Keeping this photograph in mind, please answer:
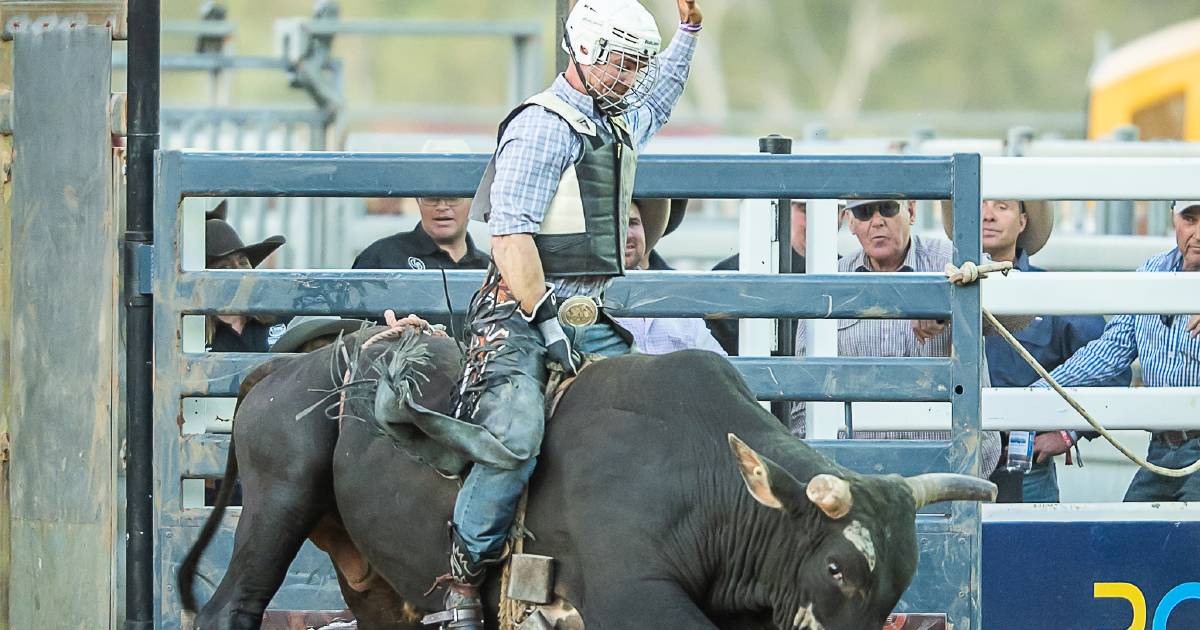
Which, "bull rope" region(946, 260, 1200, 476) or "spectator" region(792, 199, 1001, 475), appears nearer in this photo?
"bull rope" region(946, 260, 1200, 476)

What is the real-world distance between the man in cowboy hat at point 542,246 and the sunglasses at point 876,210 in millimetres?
1932

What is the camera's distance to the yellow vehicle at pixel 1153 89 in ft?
47.9

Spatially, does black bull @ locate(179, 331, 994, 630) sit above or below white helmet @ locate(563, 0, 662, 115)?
below

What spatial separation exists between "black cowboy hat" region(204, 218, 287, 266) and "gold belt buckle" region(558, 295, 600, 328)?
240cm

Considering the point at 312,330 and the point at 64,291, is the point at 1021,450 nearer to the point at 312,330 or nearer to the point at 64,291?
the point at 312,330

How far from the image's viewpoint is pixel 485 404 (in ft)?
15.3

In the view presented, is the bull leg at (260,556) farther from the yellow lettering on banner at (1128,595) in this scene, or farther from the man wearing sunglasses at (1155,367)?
the man wearing sunglasses at (1155,367)

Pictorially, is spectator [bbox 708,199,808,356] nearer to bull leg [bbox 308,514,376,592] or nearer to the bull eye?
bull leg [bbox 308,514,376,592]

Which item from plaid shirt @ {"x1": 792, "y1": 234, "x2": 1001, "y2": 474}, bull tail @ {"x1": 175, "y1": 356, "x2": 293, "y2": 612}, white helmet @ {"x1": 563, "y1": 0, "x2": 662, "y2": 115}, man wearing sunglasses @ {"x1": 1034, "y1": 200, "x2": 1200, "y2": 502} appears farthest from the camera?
man wearing sunglasses @ {"x1": 1034, "y1": 200, "x2": 1200, "y2": 502}

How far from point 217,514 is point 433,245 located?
219cm

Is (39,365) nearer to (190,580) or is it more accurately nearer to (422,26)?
(190,580)

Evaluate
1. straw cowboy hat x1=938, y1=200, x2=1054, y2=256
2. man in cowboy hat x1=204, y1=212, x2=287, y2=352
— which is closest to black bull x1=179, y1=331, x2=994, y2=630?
man in cowboy hat x1=204, y1=212, x2=287, y2=352

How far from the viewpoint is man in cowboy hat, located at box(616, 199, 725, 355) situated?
6527 millimetres

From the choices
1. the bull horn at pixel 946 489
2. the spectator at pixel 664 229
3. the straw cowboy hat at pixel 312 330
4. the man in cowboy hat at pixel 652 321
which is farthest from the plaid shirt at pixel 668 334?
the bull horn at pixel 946 489
